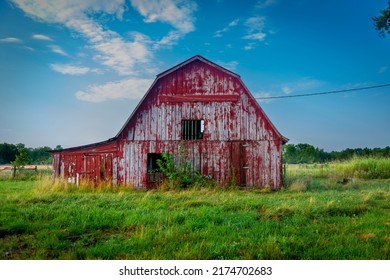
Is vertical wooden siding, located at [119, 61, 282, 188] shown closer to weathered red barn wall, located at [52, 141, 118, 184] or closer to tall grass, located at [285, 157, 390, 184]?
weathered red barn wall, located at [52, 141, 118, 184]

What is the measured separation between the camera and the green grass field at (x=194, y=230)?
4.82 meters

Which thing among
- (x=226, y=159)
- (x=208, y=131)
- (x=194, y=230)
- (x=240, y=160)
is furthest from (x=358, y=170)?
(x=194, y=230)

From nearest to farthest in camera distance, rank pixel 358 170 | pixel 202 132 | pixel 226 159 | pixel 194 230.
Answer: pixel 194 230
pixel 226 159
pixel 202 132
pixel 358 170

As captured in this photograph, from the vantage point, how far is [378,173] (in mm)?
20266

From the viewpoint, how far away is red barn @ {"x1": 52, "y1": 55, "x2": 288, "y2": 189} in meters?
14.1

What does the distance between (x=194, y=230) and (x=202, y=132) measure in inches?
342

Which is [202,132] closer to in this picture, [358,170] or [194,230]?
[194,230]

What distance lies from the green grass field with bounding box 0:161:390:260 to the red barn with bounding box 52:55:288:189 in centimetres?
488

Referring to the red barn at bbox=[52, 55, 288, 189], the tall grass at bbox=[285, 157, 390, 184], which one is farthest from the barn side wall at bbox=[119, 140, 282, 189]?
the tall grass at bbox=[285, 157, 390, 184]

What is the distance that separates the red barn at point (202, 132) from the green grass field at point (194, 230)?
16.0 ft

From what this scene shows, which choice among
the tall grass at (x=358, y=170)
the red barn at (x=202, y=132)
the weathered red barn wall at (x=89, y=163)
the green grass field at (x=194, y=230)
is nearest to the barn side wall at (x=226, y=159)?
the red barn at (x=202, y=132)

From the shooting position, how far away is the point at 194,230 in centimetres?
618

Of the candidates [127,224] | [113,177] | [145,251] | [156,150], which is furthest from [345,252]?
[113,177]

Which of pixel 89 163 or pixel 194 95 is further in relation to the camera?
pixel 89 163
